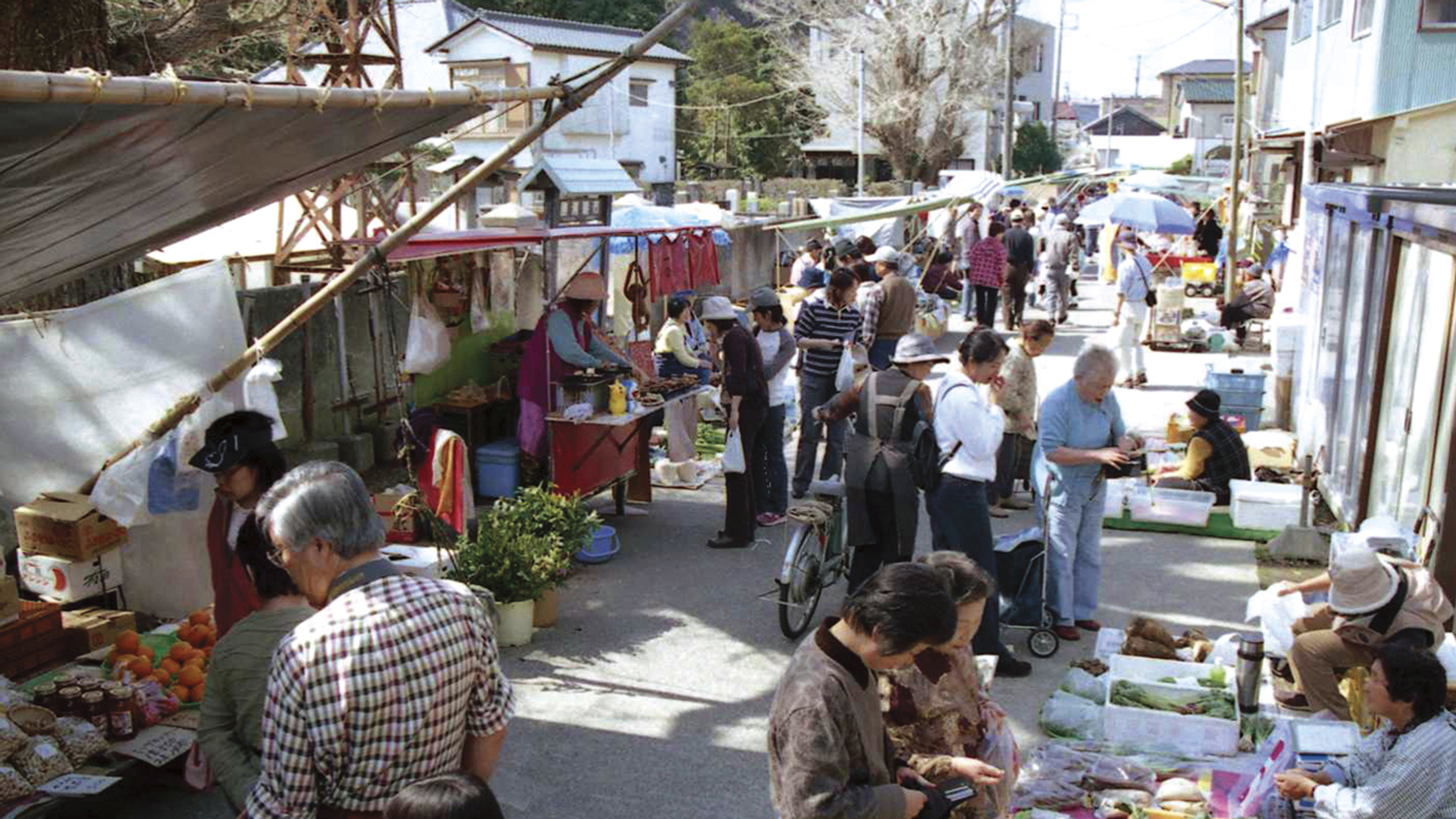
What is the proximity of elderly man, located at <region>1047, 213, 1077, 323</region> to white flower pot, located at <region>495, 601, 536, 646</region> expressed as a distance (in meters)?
13.8

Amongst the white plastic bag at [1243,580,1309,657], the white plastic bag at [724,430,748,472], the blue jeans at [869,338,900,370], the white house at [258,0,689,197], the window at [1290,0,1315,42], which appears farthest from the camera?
the white house at [258,0,689,197]

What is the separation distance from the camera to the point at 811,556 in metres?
7.30

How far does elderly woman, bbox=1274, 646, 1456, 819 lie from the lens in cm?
417

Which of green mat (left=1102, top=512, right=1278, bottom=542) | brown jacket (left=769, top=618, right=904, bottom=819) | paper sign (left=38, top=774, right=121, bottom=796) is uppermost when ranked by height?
brown jacket (left=769, top=618, right=904, bottom=819)

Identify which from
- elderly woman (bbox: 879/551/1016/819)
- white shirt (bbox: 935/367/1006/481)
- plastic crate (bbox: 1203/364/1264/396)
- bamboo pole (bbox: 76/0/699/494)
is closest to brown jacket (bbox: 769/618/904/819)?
elderly woman (bbox: 879/551/1016/819)

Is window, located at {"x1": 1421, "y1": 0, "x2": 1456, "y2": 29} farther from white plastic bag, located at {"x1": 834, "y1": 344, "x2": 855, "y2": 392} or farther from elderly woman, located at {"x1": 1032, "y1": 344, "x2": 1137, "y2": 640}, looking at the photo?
elderly woman, located at {"x1": 1032, "y1": 344, "x2": 1137, "y2": 640}

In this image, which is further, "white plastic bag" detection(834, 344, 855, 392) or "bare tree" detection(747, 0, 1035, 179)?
"bare tree" detection(747, 0, 1035, 179)

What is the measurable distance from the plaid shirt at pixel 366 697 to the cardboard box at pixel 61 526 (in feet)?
15.0

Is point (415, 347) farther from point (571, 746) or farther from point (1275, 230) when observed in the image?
point (1275, 230)

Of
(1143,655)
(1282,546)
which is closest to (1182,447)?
(1282,546)

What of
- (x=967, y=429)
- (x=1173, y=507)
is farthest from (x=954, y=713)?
(x=1173, y=507)

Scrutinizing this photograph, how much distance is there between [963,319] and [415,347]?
42.0 feet

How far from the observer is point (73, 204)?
13.4 ft

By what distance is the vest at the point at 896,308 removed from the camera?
1126 cm
